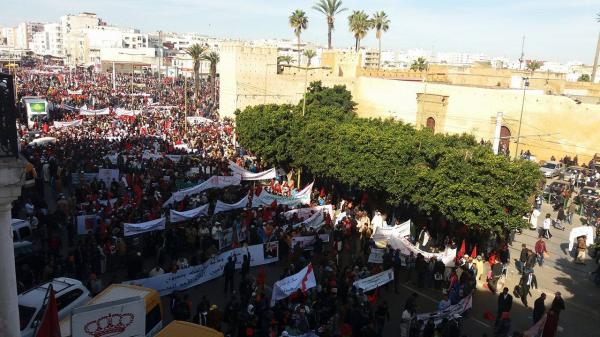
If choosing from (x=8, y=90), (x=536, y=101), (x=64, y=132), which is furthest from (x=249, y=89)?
(x=8, y=90)

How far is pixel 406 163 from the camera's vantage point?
20875mm

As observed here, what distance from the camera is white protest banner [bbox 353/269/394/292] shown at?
1339cm

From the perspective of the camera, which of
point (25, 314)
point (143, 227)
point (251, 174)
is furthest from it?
point (251, 174)

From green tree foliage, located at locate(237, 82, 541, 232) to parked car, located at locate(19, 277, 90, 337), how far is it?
11.7 m

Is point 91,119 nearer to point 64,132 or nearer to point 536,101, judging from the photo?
point 64,132

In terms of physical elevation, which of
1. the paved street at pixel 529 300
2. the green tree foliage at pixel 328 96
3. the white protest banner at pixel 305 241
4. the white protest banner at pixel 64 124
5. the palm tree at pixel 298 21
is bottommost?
the paved street at pixel 529 300

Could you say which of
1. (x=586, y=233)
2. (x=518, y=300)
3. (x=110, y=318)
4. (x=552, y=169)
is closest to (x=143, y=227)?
(x=110, y=318)

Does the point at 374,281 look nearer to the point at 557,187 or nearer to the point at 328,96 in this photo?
the point at 557,187

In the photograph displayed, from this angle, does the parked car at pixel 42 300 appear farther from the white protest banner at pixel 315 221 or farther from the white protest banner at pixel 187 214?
the white protest banner at pixel 315 221

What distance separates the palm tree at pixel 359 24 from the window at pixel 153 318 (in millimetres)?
62922

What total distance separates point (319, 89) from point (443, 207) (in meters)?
31.0

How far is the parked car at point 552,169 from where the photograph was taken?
33.1m

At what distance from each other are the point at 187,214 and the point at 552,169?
25672mm

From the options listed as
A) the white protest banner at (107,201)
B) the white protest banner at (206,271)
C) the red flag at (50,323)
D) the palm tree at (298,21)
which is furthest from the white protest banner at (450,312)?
the palm tree at (298,21)
